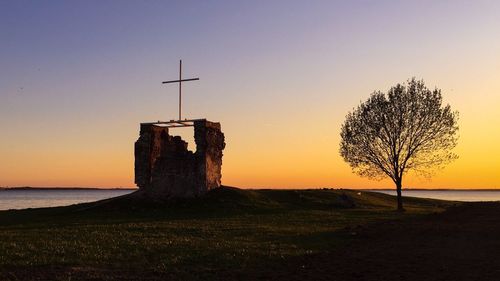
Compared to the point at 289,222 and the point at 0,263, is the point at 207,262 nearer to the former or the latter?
the point at 0,263

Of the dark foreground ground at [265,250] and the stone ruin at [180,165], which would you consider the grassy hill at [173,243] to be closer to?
the dark foreground ground at [265,250]

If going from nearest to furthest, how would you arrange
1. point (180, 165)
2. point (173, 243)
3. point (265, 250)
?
point (265, 250)
point (173, 243)
point (180, 165)

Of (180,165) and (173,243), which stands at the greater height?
(180,165)

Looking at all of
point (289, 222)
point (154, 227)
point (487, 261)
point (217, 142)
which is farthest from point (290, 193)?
point (487, 261)

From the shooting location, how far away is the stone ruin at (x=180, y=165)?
48.5 metres

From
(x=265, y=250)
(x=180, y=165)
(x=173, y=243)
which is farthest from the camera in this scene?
(x=180, y=165)

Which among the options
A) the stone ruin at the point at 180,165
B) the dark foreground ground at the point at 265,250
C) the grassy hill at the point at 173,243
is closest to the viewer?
the dark foreground ground at the point at 265,250

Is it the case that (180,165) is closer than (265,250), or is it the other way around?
(265,250)

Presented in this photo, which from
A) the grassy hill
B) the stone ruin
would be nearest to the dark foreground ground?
the grassy hill

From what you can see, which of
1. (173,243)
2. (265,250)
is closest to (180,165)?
(173,243)

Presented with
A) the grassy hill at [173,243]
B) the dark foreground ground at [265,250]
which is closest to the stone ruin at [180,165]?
the grassy hill at [173,243]

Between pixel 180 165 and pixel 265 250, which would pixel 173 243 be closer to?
pixel 265 250

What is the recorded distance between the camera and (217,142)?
51.2 m

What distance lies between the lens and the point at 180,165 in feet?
161
